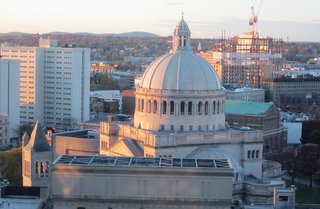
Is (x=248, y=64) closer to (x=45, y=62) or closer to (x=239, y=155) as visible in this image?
(x=45, y=62)

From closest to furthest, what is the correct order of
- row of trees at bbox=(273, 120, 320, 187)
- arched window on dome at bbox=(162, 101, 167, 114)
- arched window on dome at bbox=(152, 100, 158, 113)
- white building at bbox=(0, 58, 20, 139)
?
arched window on dome at bbox=(162, 101, 167, 114)
arched window on dome at bbox=(152, 100, 158, 113)
row of trees at bbox=(273, 120, 320, 187)
white building at bbox=(0, 58, 20, 139)

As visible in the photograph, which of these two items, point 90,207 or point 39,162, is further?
point 39,162

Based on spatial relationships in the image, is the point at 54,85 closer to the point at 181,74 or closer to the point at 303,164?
the point at 303,164

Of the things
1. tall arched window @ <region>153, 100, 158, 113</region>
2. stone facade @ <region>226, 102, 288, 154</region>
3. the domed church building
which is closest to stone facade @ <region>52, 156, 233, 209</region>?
the domed church building

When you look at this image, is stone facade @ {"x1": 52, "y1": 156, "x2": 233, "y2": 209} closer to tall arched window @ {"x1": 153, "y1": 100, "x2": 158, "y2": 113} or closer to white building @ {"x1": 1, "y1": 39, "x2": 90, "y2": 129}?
tall arched window @ {"x1": 153, "y1": 100, "x2": 158, "y2": 113}

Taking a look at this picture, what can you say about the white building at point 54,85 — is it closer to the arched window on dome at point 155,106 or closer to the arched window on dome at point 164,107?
the arched window on dome at point 155,106

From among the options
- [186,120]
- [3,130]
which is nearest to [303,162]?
[186,120]

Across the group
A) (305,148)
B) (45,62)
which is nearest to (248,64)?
(45,62)

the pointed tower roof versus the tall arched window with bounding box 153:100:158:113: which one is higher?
the tall arched window with bounding box 153:100:158:113
